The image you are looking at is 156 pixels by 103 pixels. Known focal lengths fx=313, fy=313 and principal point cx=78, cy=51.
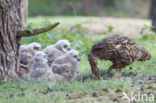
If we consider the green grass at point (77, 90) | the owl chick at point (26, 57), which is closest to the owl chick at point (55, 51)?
the owl chick at point (26, 57)

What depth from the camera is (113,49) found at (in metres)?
6.02

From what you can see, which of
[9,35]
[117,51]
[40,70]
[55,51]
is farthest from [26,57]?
[117,51]

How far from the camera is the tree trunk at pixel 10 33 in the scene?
19.1 feet

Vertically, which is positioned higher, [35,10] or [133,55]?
[133,55]

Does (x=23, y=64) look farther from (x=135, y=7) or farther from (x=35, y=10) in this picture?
(x=135, y=7)

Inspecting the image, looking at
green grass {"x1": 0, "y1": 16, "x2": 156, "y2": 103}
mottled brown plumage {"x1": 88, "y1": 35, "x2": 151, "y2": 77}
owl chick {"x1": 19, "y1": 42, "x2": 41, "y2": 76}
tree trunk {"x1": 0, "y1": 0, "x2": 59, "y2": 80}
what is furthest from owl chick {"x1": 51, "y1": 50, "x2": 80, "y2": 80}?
owl chick {"x1": 19, "y1": 42, "x2": 41, "y2": 76}

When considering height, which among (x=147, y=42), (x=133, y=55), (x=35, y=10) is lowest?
(x=35, y=10)

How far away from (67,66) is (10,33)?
1.33m

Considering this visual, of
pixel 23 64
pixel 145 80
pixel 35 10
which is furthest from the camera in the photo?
pixel 35 10

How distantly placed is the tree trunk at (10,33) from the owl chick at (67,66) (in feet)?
2.84

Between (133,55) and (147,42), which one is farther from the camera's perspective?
(147,42)

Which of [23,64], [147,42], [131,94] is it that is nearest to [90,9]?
[147,42]

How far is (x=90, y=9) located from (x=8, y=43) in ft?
103

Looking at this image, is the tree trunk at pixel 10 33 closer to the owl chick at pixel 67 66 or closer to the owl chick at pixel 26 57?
the owl chick at pixel 67 66
